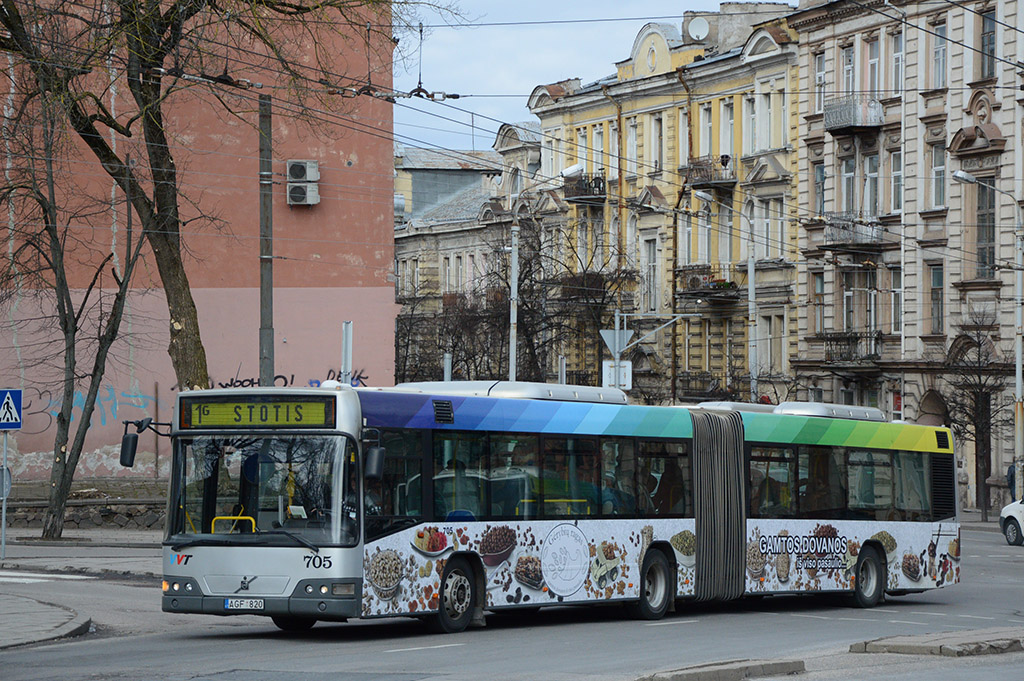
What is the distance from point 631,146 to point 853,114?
14411 millimetres

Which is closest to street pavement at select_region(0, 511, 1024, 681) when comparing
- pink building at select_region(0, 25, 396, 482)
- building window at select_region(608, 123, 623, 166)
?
pink building at select_region(0, 25, 396, 482)

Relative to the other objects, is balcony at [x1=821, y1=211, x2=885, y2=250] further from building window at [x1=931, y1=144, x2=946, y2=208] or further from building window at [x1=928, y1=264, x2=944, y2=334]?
building window at [x1=931, y1=144, x2=946, y2=208]

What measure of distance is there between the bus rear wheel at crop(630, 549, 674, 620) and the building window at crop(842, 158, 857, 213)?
36324 mm

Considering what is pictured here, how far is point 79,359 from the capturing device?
36750 mm

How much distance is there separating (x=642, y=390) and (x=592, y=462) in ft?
147

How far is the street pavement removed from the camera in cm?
1321

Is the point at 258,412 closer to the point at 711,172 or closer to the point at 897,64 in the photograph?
the point at 897,64

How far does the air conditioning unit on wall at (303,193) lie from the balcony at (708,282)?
24.6 metres

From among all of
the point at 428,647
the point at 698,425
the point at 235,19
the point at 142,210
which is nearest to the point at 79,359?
the point at 142,210

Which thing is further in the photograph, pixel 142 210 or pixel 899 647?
pixel 142 210

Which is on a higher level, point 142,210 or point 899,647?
point 142,210

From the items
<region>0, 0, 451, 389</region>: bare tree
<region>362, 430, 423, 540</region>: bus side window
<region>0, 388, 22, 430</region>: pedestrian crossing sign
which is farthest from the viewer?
<region>0, 388, 22, 430</region>: pedestrian crossing sign

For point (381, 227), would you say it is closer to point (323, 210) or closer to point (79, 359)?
point (323, 210)

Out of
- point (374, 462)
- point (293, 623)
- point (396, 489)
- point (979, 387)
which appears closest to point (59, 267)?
point (293, 623)
